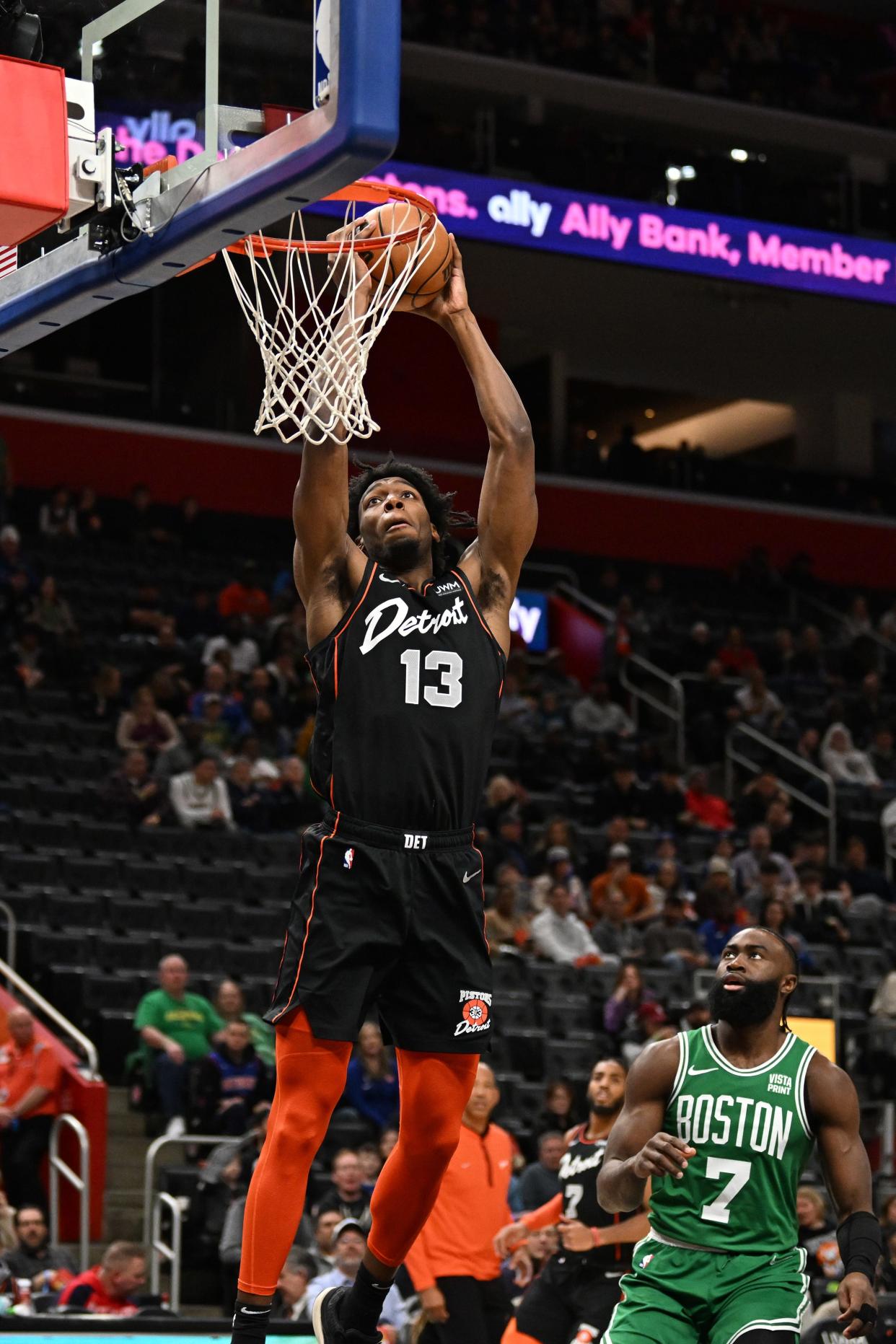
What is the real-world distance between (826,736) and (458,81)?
359 inches

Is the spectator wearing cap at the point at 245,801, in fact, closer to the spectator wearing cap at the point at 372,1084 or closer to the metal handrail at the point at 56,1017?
the metal handrail at the point at 56,1017

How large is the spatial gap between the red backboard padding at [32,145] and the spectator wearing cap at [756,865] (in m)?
13.1

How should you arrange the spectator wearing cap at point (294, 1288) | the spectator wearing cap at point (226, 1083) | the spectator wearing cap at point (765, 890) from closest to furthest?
the spectator wearing cap at point (294, 1288) < the spectator wearing cap at point (226, 1083) < the spectator wearing cap at point (765, 890)

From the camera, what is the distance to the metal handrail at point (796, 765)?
20438 mm

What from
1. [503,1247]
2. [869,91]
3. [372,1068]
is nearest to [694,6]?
[869,91]

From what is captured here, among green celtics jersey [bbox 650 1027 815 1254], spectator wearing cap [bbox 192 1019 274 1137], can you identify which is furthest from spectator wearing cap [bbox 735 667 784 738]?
green celtics jersey [bbox 650 1027 815 1254]

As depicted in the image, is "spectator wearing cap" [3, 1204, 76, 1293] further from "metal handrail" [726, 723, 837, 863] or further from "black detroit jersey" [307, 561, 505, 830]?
"metal handrail" [726, 723, 837, 863]

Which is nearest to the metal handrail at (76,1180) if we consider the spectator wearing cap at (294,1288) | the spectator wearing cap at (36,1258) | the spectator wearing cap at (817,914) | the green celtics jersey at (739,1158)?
the spectator wearing cap at (36,1258)

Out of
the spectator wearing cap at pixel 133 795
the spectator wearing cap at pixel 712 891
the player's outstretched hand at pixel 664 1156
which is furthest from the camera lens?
the spectator wearing cap at pixel 712 891

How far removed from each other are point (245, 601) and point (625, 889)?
16.8 ft

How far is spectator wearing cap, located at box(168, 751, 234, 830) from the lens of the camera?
15891 mm

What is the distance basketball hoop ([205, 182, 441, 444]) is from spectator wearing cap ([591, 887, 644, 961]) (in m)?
10.7

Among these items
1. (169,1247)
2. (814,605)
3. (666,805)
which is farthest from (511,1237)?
(814,605)

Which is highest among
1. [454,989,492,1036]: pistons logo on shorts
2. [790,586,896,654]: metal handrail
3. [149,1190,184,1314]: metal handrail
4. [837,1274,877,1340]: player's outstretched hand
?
[790,586,896,654]: metal handrail
